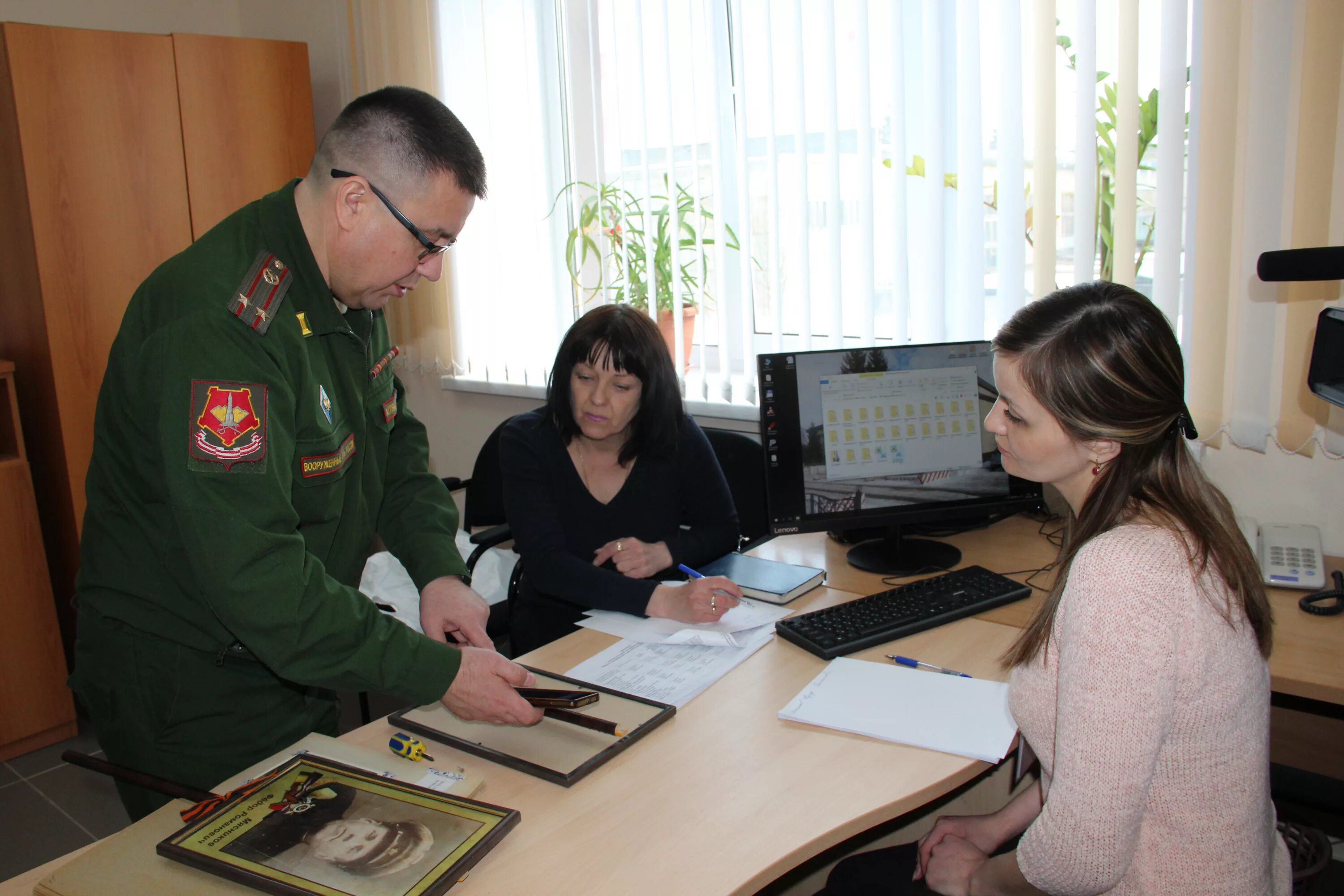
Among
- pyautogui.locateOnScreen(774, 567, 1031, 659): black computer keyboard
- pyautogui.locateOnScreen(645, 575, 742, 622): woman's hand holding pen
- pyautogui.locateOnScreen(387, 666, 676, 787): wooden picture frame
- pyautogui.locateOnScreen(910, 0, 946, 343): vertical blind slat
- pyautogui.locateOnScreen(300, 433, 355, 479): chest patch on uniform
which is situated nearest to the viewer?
pyautogui.locateOnScreen(387, 666, 676, 787): wooden picture frame

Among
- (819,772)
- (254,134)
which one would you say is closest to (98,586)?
(819,772)

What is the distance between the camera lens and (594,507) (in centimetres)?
210

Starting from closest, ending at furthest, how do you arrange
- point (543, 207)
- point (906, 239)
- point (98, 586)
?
point (98, 586)
point (906, 239)
point (543, 207)

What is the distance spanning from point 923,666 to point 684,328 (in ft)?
5.35

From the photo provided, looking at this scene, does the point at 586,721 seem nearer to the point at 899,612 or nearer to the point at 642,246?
the point at 899,612

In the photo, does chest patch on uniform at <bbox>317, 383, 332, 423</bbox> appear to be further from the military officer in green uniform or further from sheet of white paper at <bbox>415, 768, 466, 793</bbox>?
sheet of white paper at <bbox>415, 768, 466, 793</bbox>

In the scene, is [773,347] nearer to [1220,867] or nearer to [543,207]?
[543,207]

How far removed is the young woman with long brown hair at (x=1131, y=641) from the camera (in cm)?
98

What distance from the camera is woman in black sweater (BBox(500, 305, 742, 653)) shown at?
2.03 metres

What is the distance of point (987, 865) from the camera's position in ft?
4.06

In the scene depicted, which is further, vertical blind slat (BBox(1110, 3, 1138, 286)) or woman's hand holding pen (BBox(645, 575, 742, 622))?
vertical blind slat (BBox(1110, 3, 1138, 286))

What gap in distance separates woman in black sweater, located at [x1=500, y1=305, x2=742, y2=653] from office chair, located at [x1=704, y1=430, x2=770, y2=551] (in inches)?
11.4

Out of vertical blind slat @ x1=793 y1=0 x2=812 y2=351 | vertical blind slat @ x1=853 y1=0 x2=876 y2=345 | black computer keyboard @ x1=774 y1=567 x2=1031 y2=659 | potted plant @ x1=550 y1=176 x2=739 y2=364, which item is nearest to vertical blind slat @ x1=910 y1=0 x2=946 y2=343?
vertical blind slat @ x1=853 y1=0 x2=876 y2=345

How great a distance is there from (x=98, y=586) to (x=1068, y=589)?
4.21 ft
